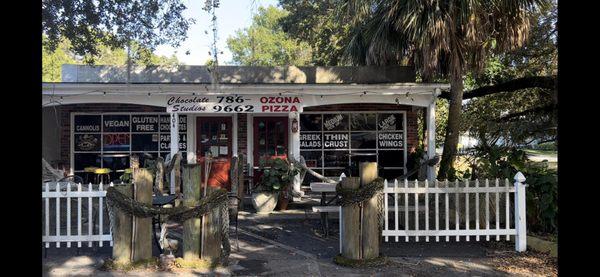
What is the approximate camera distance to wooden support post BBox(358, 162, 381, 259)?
229 inches

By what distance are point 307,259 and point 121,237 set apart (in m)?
2.21

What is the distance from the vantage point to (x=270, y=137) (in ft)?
43.9

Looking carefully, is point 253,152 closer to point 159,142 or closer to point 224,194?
point 159,142

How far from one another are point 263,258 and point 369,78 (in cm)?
738

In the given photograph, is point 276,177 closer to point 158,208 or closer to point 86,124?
point 158,208

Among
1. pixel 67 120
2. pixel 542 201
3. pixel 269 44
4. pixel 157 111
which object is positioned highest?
pixel 269 44

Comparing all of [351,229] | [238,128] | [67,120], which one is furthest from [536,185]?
[67,120]

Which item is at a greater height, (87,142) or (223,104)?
(223,104)

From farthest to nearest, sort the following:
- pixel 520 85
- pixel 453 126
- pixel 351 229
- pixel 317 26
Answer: pixel 317 26 < pixel 520 85 < pixel 453 126 < pixel 351 229

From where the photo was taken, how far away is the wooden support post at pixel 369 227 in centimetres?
582

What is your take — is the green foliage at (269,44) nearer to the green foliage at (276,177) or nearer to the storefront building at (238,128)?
the storefront building at (238,128)

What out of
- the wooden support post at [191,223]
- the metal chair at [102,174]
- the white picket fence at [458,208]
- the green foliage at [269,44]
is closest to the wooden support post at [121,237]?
the wooden support post at [191,223]

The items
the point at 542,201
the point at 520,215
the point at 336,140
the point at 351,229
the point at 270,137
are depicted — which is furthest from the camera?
the point at 336,140

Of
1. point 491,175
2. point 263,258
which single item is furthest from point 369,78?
point 263,258
